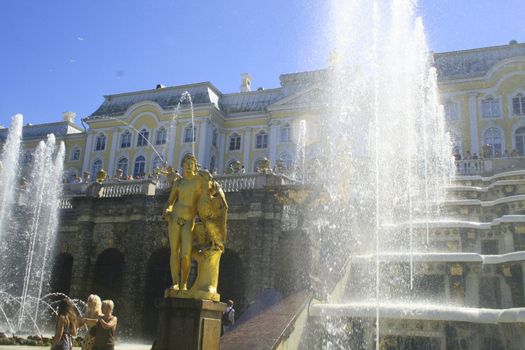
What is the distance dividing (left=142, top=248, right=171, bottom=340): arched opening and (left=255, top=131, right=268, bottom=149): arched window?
822 inches

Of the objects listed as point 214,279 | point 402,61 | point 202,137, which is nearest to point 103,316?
point 214,279

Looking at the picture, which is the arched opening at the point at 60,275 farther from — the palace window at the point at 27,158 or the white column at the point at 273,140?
the palace window at the point at 27,158

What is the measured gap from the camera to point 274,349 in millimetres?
7398

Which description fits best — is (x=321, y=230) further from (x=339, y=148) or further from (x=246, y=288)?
(x=339, y=148)

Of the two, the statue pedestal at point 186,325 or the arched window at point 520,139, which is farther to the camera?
the arched window at point 520,139

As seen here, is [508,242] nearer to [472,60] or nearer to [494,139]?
[494,139]

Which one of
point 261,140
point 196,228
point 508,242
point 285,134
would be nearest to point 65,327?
point 196,228

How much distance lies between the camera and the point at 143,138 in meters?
40.5

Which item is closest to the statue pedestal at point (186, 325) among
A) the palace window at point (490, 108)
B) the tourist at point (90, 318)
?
the tourist at point (90, 318)

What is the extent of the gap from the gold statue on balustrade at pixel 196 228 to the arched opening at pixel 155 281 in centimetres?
1147

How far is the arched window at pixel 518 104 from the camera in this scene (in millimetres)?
32000

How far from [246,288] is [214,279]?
973cm

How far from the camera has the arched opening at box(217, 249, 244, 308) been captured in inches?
674

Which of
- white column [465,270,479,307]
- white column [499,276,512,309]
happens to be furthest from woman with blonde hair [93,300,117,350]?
white column [499,276,512,309]
